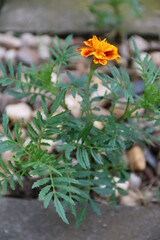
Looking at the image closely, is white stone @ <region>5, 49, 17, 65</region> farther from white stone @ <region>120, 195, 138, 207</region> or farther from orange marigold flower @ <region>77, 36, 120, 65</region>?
orange marigold flower @ <region>77, 36, 120, 65</region>

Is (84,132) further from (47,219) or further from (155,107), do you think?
(47,219)

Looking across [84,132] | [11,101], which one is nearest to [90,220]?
[84,132]

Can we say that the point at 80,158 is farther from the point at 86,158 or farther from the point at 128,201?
the point at 128,201

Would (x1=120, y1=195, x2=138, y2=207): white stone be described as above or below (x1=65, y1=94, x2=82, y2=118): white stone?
below

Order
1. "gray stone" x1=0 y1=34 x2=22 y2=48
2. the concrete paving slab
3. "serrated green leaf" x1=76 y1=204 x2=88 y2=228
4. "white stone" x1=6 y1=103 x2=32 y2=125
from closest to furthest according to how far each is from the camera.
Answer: "serrated green leaf" x1=76 y1=204 x2=88 y2=228
"white stone" x1=6 y1=103 x2=32 y2=125
"gray stone" x1=0 y1=34 x2=22 y2=48
the concrete paving slab

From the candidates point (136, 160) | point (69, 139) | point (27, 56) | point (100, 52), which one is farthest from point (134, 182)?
point (27, 56)

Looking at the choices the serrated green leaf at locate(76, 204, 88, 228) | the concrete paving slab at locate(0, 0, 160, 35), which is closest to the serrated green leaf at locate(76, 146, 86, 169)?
the serrated green leaf at locate(76, 204, 88, 228)
